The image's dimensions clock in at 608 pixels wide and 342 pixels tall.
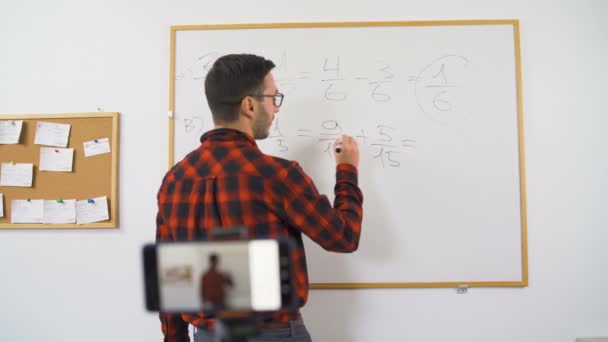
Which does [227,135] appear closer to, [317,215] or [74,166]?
[317,215]

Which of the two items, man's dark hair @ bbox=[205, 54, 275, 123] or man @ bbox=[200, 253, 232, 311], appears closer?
man @ bbox=[200, 253, 232, 311]

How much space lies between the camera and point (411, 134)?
142cm

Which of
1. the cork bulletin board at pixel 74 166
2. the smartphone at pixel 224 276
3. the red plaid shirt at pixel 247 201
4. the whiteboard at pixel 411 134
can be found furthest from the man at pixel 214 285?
the cork bulletin board at pixel 74 166

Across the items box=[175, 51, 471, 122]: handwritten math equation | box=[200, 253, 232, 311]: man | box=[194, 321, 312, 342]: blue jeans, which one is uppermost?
box=[175, 51, 471, 122]: handwritten math equation

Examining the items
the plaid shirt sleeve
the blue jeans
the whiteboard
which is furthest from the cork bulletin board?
the plaid shirt sleeve

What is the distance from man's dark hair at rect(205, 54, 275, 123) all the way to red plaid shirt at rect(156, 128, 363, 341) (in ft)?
0.19

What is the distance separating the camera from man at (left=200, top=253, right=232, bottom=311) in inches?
18.6

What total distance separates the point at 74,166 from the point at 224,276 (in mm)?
1291

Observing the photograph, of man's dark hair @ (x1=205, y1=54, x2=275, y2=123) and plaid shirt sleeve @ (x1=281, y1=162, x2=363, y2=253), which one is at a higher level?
man's dark hair @ (x1=205, y1=54, x2=275, y2=123)

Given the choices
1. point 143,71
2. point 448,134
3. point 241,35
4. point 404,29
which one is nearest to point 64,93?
point 143,71

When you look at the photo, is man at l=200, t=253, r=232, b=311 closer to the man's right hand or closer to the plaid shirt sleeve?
the plaid shirt sleeve

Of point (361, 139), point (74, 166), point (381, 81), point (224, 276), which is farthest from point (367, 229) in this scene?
point (74, 166)

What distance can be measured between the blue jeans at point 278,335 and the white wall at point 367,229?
1.50 feet

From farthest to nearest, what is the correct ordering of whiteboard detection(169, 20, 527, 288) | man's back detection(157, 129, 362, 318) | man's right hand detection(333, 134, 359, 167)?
1. whiteboard detection(169, 20, 527, 288)
2. man's right hand detection(333, 134, 359, 167)
3. man's back detection(157, 129, 362, 318)
